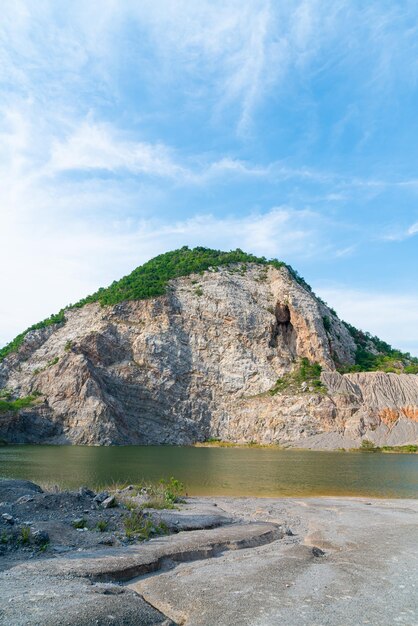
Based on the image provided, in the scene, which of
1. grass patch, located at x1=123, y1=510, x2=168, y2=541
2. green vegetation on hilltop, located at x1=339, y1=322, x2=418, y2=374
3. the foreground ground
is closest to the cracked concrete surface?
the foreground ground

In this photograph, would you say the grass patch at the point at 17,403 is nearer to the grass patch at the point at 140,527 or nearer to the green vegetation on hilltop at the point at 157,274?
the green vegetation on hilltop at the point at 157,274

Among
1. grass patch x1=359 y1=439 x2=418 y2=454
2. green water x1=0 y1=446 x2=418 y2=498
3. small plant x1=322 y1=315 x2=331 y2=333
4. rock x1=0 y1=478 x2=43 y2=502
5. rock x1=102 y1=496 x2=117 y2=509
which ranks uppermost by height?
small plant x1=322 y1=315 x2=331 y2=333

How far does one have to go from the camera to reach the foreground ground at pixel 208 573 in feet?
24.7

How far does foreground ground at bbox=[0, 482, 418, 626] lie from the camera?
7527 mm

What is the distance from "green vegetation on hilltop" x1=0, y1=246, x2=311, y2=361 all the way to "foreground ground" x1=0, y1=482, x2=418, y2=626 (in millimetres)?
83308

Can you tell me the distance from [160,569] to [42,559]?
2.43 metres

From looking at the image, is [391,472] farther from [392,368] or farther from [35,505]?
[392,368]

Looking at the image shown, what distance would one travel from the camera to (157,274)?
360 feet

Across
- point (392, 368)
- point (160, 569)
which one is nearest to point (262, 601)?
point (160, 569)

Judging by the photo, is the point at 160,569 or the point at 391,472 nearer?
the point at 160,569

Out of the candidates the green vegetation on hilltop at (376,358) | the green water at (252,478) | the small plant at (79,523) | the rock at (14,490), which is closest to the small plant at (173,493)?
the green water at (252,478)

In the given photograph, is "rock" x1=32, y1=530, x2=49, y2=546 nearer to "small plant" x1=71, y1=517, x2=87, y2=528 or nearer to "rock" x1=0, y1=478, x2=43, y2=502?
"small plant" x1=71, y1=517, x2=87, y2=528

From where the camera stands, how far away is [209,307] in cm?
9650

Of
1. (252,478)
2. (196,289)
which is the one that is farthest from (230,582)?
(196,289)
